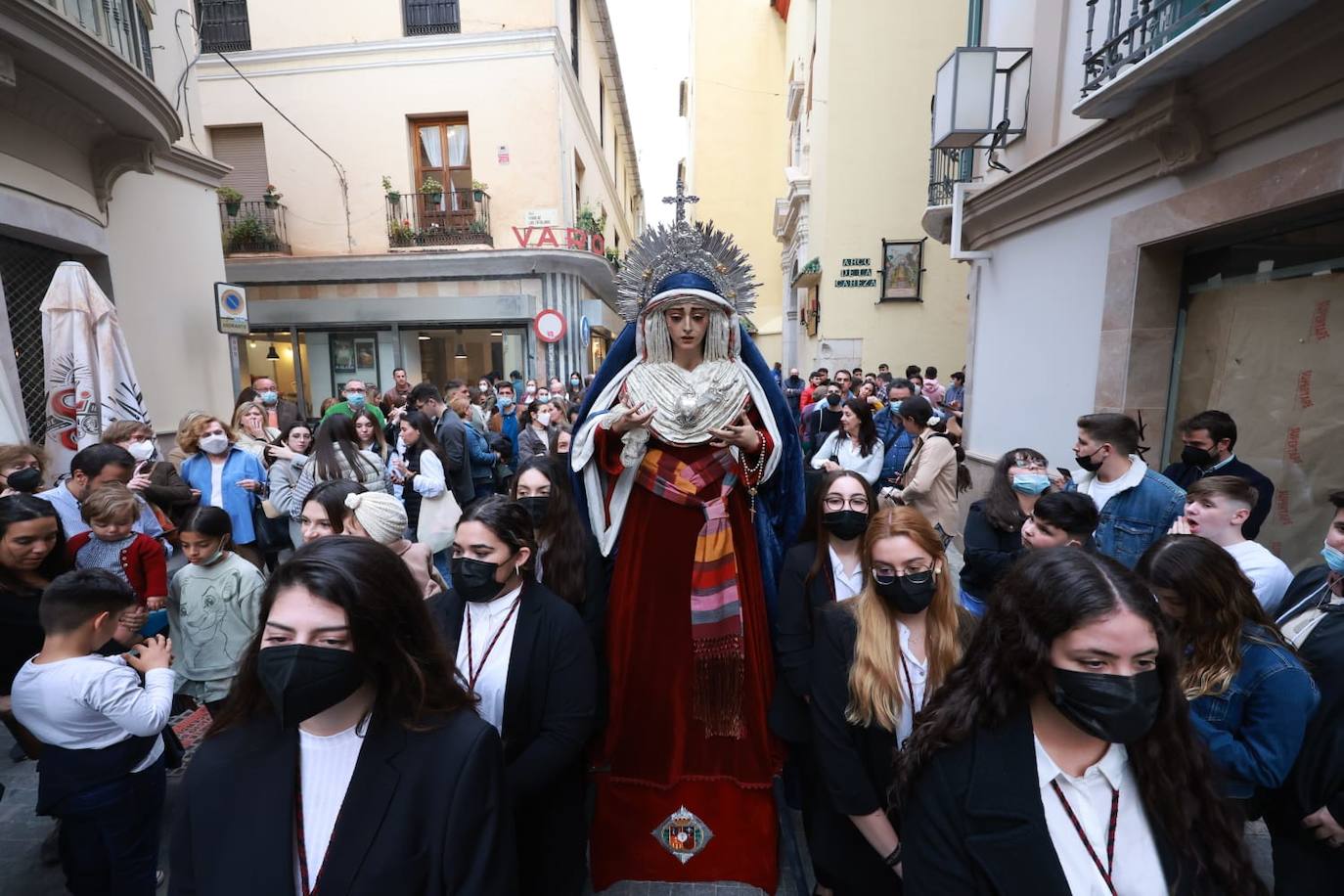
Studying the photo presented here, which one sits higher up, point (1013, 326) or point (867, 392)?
point (1013, 326)

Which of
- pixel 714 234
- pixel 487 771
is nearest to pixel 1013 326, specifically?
pixel 714 234

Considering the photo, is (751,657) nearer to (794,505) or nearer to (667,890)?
(794,505)

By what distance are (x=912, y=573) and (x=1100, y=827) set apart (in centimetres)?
68

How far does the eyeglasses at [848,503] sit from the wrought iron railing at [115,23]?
6.17m

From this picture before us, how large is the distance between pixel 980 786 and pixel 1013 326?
6203mm

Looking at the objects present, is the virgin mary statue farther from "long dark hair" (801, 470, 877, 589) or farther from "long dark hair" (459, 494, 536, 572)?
"long dark hair" (459, 494, 536, 572)

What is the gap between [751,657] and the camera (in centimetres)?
257

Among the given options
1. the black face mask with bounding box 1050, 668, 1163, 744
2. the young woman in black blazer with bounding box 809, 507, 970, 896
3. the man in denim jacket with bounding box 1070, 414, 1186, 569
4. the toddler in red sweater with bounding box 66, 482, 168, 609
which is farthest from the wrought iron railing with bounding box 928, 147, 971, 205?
the toddler in red sweater with bounding box 66, 482, 168, 609

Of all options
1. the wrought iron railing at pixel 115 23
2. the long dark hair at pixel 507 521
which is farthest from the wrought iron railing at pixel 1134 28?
the wrought iron railing at pixel 115 23

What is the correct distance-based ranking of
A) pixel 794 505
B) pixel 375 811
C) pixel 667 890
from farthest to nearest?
pixel 794 505, pixel 667 890, pixel 375 811

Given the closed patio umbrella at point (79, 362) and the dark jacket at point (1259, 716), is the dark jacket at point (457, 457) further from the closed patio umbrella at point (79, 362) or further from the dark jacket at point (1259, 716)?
the dark jacket at point (1259, 716)

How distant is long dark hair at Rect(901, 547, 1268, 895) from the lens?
120 cm

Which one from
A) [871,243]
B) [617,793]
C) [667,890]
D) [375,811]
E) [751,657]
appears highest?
[871,243]

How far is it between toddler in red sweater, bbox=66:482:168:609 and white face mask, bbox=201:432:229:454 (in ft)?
4.57
